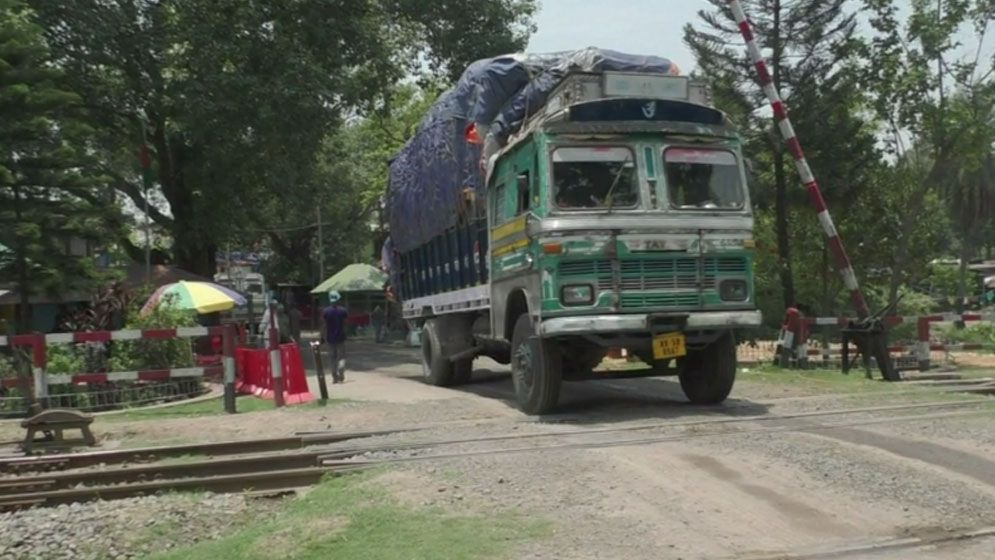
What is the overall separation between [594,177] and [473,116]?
9.55 feet

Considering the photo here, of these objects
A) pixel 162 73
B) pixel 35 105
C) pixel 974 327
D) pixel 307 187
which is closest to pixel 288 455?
pixel 35 105

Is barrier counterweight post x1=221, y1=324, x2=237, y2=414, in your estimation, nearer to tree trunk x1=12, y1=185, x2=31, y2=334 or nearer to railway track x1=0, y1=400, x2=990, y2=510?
railway track x1=0, y1=400, x2=990, y2=510

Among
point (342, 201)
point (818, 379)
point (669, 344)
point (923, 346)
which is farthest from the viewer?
point (342, 201)

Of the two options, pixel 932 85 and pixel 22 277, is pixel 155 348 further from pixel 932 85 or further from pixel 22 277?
pixel 932 85

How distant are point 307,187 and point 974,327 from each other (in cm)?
2563

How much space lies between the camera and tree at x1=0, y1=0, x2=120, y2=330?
49.2ft

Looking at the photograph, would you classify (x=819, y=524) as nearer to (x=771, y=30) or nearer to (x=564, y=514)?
(x=564, y=514)

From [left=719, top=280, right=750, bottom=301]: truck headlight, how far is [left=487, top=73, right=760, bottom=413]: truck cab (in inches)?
0.6

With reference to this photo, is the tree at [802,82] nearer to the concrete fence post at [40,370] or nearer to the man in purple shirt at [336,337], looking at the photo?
the man in purple shirt at [336,337]

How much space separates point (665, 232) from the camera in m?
10.0

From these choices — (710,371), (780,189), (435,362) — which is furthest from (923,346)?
Result: (780,189)

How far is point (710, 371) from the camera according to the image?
36.3 ft

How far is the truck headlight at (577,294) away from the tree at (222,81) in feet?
50.2

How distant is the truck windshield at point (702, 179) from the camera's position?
10250mm
